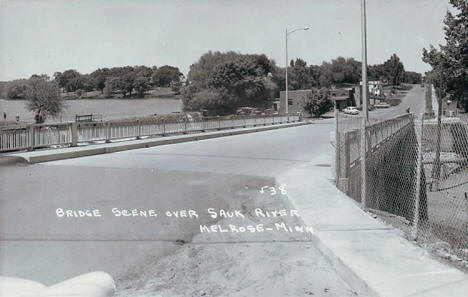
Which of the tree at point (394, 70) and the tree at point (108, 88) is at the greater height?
the tree at point (394, 70)

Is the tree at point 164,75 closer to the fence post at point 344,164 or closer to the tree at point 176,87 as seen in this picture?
the tree at point 176,87

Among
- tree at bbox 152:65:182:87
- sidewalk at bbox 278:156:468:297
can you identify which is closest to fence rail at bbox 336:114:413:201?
sidewalk at bbox 278:156:468:297

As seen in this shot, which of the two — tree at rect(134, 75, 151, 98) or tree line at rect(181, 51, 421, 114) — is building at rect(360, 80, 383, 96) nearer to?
tree line at rect(181, 51, 421, 114)

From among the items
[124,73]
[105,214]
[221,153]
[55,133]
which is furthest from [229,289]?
[124,73]

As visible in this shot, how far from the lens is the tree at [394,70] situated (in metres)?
134

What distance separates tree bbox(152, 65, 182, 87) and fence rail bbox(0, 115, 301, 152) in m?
45.3

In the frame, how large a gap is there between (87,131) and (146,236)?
1393 centimetres

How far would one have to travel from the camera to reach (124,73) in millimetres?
60531

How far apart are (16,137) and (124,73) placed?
4673 cm

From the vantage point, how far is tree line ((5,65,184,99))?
59.6 meters

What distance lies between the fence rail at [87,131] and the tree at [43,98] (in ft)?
161

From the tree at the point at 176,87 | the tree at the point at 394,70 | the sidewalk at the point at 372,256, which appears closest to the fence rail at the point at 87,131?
the sidewalk at the point at 372,256

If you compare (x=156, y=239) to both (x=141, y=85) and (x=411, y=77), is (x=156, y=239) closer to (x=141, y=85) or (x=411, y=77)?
(x=141, y=85)

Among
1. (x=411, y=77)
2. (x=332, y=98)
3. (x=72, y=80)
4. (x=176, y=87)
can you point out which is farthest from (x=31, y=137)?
(x=411, y=77)
